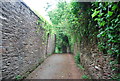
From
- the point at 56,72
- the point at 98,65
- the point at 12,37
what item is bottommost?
the point at 56,72

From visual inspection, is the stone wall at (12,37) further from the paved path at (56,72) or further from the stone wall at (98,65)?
the stone wall at (98,65)

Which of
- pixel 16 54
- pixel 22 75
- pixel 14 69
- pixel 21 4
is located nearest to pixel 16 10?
pixel 21 4

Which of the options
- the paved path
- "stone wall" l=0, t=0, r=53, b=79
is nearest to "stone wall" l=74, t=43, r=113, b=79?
the paved path

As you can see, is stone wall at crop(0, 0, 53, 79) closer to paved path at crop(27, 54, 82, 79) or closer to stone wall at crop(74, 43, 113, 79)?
paved path at crop(27, 54, 82, 79)

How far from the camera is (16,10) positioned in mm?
3314

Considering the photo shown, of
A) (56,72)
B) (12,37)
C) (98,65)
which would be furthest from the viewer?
(56,72)

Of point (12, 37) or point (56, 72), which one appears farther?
point (56, 72)

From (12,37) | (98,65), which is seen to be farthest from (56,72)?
(12,37)

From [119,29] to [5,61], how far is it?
2994mm

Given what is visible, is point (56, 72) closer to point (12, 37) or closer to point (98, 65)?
point (98, 65)

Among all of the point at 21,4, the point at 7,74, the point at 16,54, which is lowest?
the point at 7,74

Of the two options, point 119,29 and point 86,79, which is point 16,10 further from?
point 86,79

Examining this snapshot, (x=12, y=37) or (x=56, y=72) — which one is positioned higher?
(x=12, y=37)

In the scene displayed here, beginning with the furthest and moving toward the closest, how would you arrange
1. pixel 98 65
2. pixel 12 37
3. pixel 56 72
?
1. pixel 56 72
2. pixel 12 37
3. pixel 98 65
